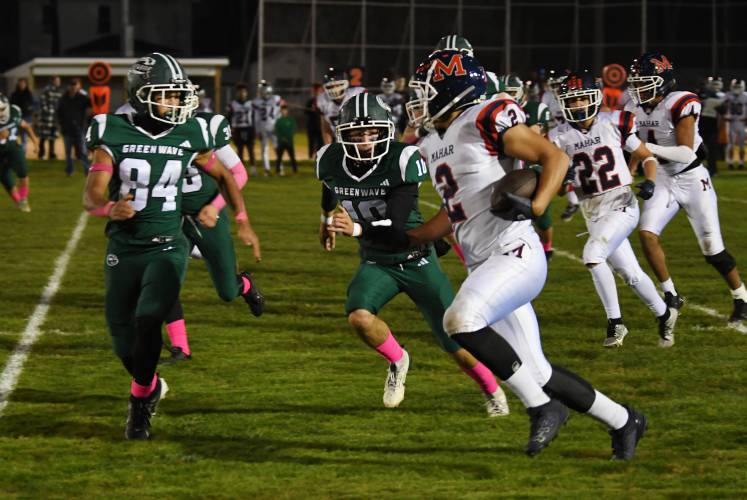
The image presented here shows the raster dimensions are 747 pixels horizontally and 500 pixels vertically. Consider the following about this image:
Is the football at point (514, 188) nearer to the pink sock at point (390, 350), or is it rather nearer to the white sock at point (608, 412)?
the white sock at point (608, 412)

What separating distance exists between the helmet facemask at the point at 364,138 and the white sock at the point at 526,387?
1.77 metres

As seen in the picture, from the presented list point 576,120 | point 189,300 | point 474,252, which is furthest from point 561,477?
point 189,300

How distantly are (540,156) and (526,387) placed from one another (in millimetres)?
931

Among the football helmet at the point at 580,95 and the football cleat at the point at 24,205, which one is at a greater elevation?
the football helmet at the point at 580,95

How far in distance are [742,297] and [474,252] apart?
4450mm

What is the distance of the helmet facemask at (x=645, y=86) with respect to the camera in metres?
9.30

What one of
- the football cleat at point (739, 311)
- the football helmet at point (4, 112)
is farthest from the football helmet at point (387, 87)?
the football cleat at point (739, 311)

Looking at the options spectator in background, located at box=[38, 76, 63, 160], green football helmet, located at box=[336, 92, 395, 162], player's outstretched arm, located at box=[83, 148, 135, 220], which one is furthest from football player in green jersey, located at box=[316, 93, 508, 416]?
spectator in background, located at box=[38, 76, 63, 160]

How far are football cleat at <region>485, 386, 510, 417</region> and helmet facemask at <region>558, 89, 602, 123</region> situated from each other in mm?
2576

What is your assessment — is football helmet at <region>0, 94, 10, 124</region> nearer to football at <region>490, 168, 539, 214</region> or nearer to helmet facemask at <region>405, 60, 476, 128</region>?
helmet facemask at <region>405, 60, 476, 128</region>

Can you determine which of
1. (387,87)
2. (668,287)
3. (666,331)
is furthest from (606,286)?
(387,87)

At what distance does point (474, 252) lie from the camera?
5.67m

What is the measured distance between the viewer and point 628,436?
224 inches

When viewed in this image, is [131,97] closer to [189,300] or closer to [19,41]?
[189,300]
